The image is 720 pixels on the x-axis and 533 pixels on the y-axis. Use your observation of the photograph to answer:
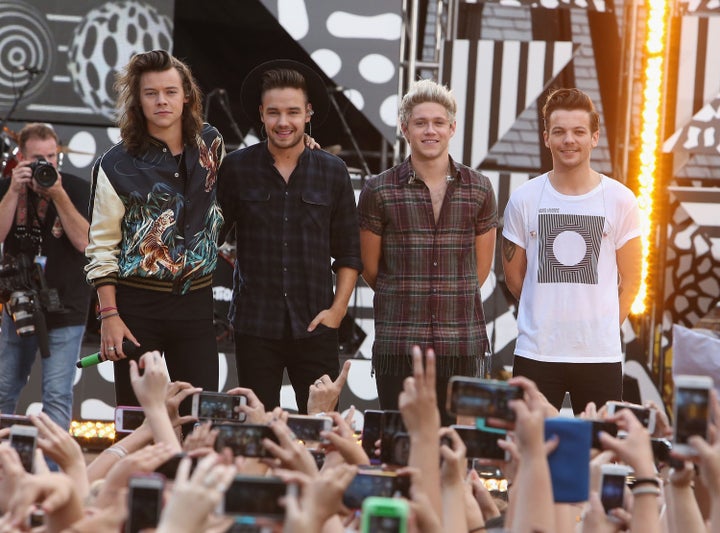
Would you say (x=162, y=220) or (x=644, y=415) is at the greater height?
(x=162, y=220)

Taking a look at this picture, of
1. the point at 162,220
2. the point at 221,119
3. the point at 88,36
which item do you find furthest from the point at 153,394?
the point at 221,119

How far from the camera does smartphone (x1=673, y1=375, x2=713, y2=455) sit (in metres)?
2.01

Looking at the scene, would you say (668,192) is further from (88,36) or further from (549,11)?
(88,36)

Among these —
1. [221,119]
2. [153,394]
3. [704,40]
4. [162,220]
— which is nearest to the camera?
[153,394]

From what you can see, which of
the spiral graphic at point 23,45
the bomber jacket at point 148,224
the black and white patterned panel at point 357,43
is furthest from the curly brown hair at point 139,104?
the spiral graphic at point 23,45

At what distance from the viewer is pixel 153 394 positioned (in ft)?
8.19

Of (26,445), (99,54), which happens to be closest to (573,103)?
(26,445)

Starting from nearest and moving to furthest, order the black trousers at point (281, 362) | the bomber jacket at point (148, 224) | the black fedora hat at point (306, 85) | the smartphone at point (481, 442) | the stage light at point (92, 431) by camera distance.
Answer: the smartphone at point (481, 442), the bomber jacket at point (148, 224), the black trousers at point (281, 362), the black fedora hat at point (306, 85), the stage light at point (92, 431)

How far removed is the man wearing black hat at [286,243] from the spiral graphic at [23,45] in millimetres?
3077

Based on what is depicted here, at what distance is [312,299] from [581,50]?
132 inches

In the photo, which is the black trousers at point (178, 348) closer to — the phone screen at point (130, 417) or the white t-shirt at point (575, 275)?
the phone screen at point (130, 417)

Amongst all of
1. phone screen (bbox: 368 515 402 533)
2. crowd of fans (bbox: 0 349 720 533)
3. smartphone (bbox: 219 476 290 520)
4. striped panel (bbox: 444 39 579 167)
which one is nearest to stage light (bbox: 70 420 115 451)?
striped panel (bbox: 444 39 579 167)

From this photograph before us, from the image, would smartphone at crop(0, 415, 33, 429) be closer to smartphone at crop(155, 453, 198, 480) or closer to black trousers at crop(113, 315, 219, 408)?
smartphone at crop(155, 453, 198, 480)

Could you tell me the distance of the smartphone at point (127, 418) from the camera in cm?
285
